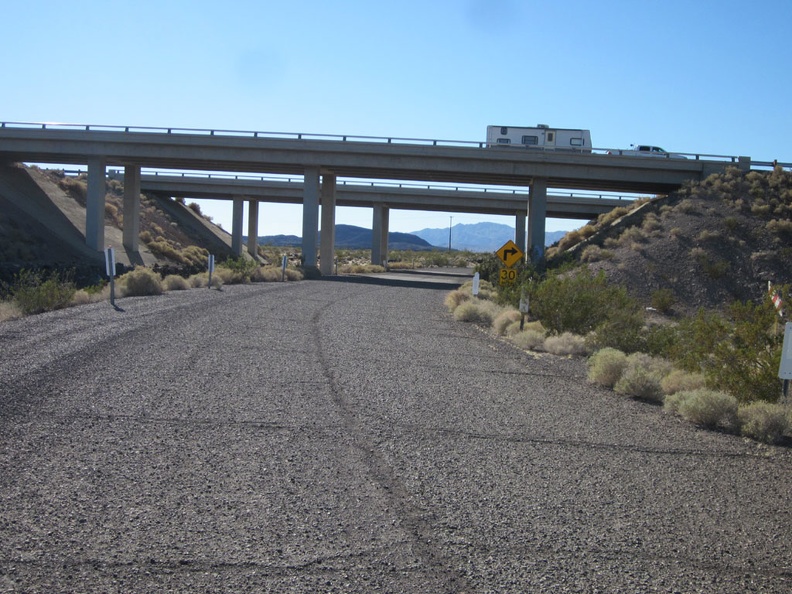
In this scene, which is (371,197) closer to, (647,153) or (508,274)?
(647,153)

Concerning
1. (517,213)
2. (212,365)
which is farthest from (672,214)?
(212,365)

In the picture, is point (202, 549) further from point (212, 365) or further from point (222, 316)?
point (222, 316)

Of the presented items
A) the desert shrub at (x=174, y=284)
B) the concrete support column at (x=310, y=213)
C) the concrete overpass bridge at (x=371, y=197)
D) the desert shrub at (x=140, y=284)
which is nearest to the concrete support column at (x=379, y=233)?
the concrete overpass bridge at (x=371, y=197)

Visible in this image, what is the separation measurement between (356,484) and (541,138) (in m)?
50.5

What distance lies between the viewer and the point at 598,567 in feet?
18.3

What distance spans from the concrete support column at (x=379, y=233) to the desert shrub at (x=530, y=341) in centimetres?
6677

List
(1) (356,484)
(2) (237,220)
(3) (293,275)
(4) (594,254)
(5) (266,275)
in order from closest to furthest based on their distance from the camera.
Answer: (1) (356,484), (5) (266,275), (4) (594,254), (3) (293,275), (2) (237,220)

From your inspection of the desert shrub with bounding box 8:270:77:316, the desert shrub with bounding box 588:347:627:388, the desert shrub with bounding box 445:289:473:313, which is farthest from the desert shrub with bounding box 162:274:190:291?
the desert shrub with bounding box 588:347:627:388

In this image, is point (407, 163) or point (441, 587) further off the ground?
point (407, 163)

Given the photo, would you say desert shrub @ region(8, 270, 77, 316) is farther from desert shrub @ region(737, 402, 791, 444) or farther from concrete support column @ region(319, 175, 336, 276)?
concrete support column @ region(319, 175, 336, 276)

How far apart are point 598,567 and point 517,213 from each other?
264ft

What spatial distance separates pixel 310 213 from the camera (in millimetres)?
57781

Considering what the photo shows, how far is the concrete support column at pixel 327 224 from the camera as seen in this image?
61.2 m

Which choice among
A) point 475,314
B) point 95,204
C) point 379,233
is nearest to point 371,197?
point 379,233
